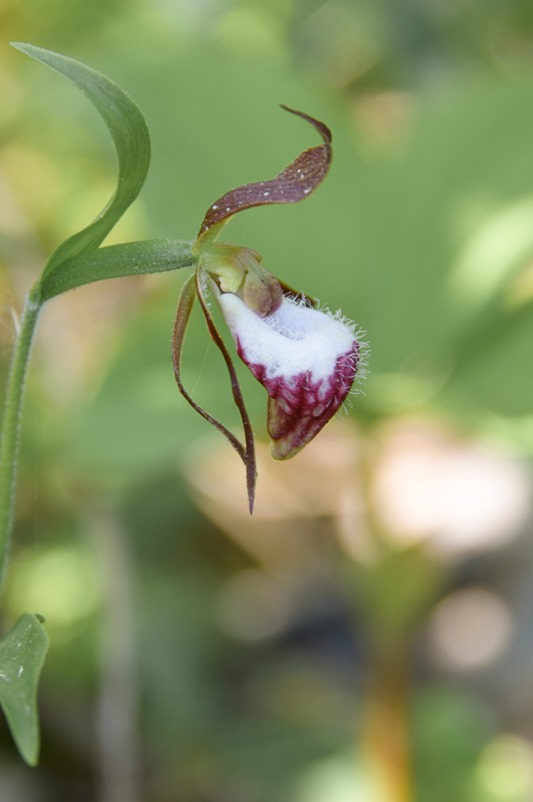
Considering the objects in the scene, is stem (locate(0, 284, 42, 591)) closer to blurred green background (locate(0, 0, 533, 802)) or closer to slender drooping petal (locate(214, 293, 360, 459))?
slender drooping petal (locate(214, 293, 360, 459))

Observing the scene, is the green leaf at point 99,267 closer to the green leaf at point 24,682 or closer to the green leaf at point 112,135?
the green leaf at point 112,135

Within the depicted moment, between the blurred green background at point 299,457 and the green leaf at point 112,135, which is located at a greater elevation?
the green leaf at point 112,135

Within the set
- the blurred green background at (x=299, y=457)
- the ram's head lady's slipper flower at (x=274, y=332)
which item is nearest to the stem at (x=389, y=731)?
the blurred green background at (x=299, y=457)

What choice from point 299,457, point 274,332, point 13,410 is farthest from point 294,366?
point 299,457

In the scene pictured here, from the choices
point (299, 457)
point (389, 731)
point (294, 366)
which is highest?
point (294, 366)

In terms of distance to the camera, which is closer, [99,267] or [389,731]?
[99,267]

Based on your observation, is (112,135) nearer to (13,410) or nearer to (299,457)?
(13,410)

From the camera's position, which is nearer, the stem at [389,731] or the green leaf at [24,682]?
the green leaf at [24,682]
